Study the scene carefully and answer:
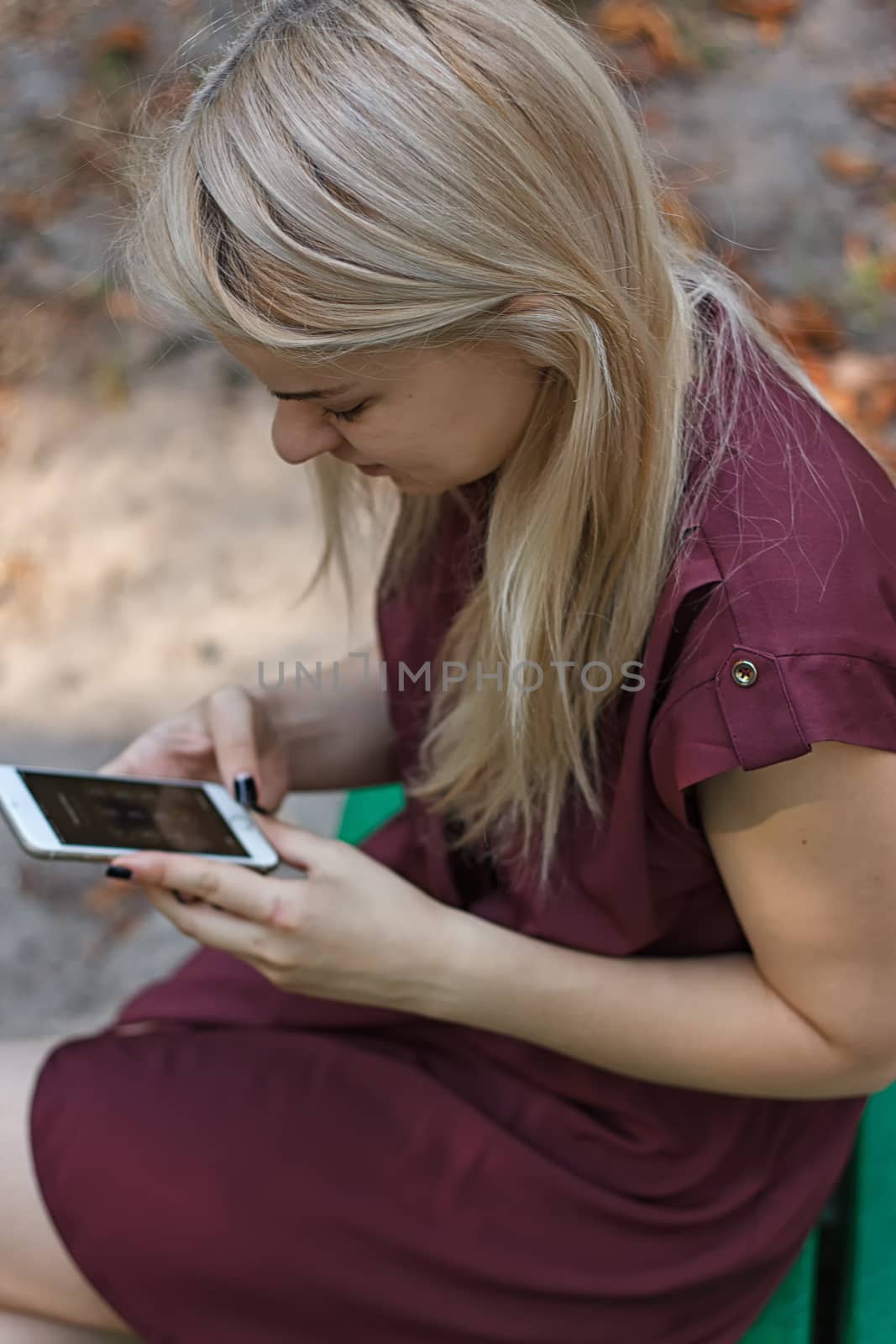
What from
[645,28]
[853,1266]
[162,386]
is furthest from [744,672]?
[645,28]

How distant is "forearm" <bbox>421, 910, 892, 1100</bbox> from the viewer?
1.08 metres

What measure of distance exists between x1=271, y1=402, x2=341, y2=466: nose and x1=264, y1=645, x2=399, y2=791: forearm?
19.8 inches

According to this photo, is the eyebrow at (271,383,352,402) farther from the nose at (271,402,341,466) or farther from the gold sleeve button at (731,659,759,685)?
the gold sleeve button at (731,659,759,685)

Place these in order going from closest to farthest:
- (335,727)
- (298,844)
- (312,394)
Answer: (312,394) → (298,844) → (335,727)

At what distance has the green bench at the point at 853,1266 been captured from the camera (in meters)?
1.23

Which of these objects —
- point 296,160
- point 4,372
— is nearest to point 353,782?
point 296,160

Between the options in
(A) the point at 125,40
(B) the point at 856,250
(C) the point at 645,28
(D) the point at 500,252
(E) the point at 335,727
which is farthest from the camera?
(A) the point at 125,40

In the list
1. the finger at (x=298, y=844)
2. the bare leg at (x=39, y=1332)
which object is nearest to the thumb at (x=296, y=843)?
the finger at (x=298, y=844)

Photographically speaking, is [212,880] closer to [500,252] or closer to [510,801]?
[510,801]

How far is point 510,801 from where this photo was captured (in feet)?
3.81

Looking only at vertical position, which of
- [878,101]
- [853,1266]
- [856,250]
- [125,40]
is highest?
[125,40]

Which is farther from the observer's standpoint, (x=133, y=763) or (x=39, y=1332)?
(x=133, y=763)

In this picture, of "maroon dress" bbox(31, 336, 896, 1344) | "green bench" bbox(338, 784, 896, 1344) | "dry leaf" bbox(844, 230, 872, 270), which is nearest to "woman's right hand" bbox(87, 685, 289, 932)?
"maroon dress" bbox(31, 336, 896, 1344)

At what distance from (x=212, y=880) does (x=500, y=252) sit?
551 millimetres
